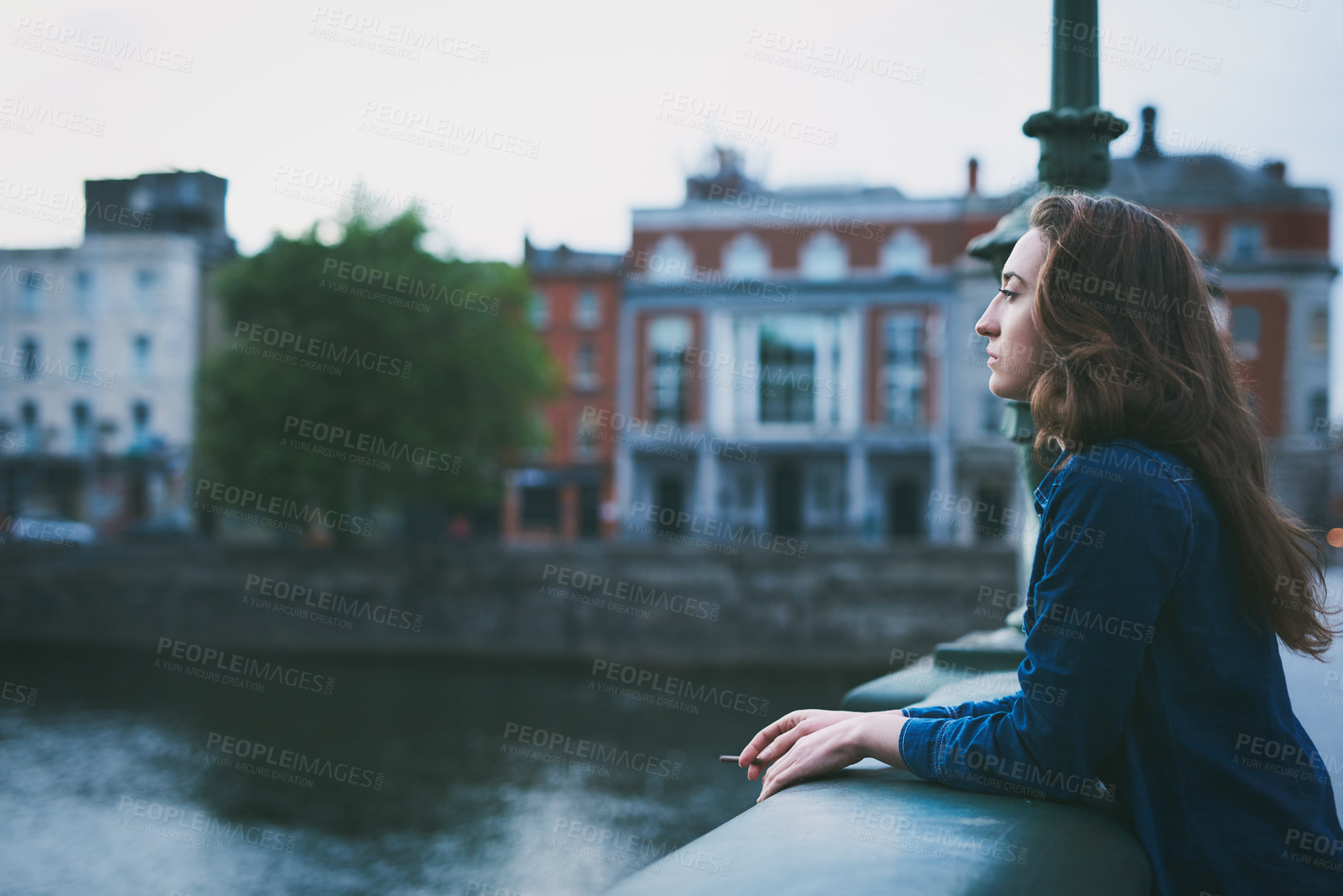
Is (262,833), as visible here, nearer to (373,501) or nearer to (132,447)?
(373,501)

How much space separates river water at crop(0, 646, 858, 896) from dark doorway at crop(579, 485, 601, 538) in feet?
38.7

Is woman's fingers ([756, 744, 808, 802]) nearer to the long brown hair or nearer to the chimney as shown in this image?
the long brown hair

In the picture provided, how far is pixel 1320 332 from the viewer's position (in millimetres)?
27391

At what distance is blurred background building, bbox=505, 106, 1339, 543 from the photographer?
2791cm

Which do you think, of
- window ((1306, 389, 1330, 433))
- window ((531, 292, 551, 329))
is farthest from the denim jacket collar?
window ((531, 292, 551, 329))

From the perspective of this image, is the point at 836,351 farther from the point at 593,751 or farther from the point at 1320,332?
the point at 593,751

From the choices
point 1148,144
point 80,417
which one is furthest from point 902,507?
point 80,417

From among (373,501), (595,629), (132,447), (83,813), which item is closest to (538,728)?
(595,629)

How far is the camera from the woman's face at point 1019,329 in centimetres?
148

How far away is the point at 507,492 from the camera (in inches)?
1271

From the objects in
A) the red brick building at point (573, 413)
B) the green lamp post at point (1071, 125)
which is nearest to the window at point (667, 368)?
the red brick building at point (573, 413)

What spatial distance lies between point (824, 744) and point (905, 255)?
Answer: 29.5 metres

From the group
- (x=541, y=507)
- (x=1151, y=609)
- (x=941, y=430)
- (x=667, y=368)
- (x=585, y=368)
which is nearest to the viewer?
(x=1151, y=609)

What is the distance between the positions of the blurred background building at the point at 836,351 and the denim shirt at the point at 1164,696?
1070 inches
